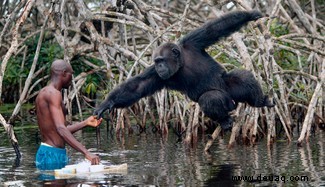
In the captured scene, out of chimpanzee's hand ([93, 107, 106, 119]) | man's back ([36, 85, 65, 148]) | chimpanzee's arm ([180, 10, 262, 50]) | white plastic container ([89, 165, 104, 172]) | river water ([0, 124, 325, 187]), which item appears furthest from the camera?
chimpanzee's arm ([180, 10, 262, 50])

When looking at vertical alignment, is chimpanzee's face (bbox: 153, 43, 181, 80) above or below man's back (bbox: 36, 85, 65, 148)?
above

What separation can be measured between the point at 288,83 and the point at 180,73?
609 centimetres

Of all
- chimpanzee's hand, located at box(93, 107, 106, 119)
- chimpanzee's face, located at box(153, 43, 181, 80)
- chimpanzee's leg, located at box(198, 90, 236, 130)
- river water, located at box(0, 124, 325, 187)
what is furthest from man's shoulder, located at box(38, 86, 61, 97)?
chimpanzee's leg, located at box(198, 90, 236, 130)

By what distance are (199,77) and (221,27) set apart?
0.81 meters

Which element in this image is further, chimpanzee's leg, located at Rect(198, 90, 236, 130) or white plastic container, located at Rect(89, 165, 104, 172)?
chimpanzee's leg, located at Rect(198, 90, 236, 130)

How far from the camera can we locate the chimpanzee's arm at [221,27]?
1130 cm

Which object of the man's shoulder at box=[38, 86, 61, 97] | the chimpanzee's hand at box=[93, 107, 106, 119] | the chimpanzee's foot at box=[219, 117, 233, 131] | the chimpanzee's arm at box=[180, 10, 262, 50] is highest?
the chimpanzee's arm at box=[180, 10, 262, 50]

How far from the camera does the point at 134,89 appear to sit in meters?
11.6

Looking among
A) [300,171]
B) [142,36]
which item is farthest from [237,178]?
[142,36]

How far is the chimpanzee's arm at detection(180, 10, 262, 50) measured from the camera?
37.1ft

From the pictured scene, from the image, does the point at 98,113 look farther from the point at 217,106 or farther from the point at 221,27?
the point at 221,27

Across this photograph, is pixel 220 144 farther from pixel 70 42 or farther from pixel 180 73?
pixel 70 42

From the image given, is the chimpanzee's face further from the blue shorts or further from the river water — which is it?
the blue shorts

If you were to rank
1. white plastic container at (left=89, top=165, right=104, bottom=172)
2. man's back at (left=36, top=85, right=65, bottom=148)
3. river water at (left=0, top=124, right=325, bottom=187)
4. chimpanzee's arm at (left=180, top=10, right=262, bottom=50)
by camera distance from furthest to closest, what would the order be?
chimpanzee's arm at (left=180, top=10, right=262, bottom=50), man's back at (left=36, top=85, right=65, bottom=148), white plastic container at (left=89, top=165, right=104, bottom=172), river water at (left=0, top=124, right=325, bottom=187)
